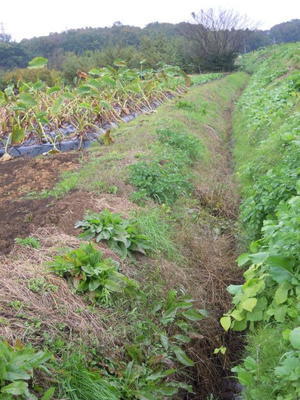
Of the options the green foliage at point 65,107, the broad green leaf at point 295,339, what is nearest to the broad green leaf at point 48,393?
the broad green leaf at point 295,339

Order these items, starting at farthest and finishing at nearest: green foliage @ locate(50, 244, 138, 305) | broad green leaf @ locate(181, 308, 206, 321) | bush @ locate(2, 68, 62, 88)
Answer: bush @ locate(2, 68, 62, 88), broad green leaf @ locate(181, 308, 206, 321), green foliage @ locate(50, 244, 138, 305)

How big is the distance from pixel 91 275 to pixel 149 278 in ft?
2.47

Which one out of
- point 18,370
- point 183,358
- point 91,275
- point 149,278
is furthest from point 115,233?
point 18,370

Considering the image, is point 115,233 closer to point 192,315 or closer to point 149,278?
point 149,278

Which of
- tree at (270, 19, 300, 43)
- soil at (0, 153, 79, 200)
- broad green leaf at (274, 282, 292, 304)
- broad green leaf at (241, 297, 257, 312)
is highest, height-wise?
tree at (270, 19, 300, 43)

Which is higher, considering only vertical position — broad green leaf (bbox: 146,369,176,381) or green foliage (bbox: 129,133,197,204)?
green foliage (bbox: 129,133,197,204)

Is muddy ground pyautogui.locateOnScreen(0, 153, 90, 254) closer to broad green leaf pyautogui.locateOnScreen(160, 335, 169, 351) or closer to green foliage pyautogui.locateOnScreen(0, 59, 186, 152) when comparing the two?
green foliage pyautogui.locateOnScreen(0, 59, 186, 152)

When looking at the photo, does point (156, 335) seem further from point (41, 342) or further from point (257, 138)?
point (257, 138)

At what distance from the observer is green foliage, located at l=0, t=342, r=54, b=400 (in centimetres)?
228

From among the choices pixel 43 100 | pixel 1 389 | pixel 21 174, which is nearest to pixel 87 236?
pixel 1 389

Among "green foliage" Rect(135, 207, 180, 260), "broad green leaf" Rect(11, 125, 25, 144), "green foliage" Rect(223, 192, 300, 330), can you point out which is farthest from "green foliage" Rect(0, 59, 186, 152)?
"green foliage" Rect(223, 192, 300, 330)

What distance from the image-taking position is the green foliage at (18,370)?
2.28 metres

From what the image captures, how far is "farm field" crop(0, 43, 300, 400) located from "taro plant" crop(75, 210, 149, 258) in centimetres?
2

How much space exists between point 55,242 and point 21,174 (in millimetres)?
3110
